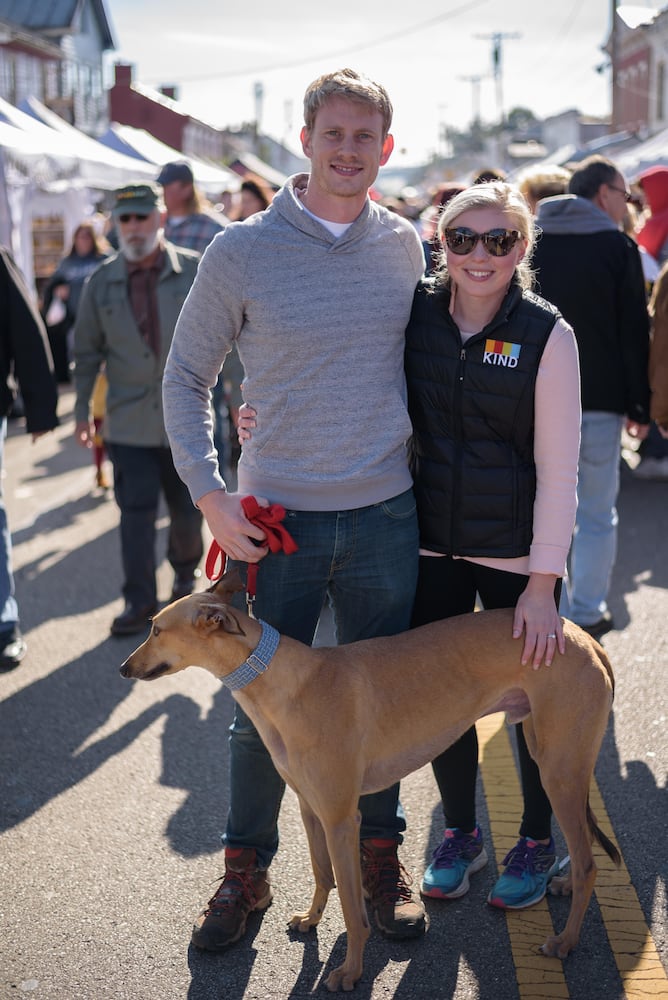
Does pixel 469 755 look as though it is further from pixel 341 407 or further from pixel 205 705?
pixel 205 705

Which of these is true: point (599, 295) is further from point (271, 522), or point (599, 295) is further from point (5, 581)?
point (5, 581)

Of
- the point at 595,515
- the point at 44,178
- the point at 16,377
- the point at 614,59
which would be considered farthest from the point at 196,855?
the point at 614,59

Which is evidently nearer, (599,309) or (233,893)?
(233,893)

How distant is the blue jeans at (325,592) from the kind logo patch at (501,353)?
0.49m

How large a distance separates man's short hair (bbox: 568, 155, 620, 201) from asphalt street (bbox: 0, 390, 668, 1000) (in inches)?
91.8

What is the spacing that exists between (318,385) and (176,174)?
18.8ft

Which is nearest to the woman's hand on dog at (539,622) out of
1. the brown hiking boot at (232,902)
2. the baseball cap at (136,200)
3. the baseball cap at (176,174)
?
the brown hiking boot at (232,902)

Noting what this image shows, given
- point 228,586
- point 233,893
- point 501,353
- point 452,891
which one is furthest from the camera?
point 452,891

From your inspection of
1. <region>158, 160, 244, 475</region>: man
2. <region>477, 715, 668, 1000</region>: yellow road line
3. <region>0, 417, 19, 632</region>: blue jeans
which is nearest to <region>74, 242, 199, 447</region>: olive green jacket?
<region>0, 417, 19, 632</region>: blue jeans

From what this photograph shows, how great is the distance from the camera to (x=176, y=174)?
8.05 meters

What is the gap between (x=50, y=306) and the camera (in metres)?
13.2

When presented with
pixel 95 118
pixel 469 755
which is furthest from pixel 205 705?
pixel 95 118

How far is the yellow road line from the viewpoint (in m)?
2.92

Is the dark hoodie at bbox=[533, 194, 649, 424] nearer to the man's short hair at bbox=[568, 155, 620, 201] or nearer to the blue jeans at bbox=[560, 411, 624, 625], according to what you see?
the blue jeans at bbox=[560, 411, 624, 625]
